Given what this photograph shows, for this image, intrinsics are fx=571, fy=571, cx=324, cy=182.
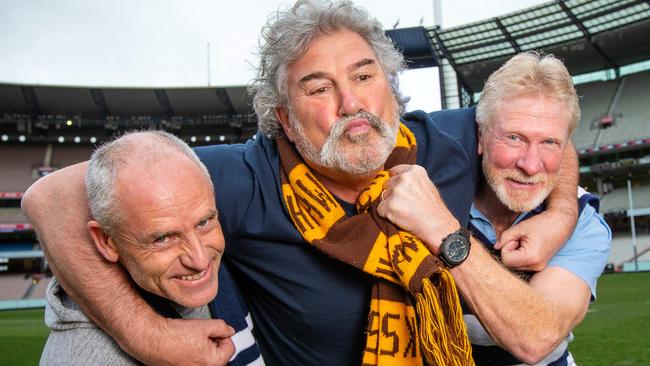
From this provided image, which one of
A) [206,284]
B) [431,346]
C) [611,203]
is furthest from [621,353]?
[611,203]

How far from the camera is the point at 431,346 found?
1837mm

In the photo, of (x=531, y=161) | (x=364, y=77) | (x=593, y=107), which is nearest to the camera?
(x=364, y=77)

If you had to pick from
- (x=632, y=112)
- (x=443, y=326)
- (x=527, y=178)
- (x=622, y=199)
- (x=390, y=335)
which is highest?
(x=527, y=178)

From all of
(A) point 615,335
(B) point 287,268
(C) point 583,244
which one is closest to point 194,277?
(B) point 287,268

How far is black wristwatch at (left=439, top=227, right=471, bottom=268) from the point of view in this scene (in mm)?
1877

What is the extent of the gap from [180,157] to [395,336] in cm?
96

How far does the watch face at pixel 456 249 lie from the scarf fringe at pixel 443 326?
5cm

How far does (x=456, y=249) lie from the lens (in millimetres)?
1884

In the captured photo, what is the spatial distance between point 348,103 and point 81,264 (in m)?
1.08

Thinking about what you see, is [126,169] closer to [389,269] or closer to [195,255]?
[195,255]

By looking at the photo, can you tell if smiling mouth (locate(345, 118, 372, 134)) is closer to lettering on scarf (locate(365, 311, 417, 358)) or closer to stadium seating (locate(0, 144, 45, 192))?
lettering on scarf (locate(365, 311, 417, 358))

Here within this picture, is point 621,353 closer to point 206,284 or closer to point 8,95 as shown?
point 206,284

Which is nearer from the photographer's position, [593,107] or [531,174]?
[531,174]

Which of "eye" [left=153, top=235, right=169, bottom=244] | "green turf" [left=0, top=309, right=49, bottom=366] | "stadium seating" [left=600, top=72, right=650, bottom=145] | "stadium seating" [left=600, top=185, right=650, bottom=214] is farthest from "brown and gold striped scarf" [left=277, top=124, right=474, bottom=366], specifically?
"stadium seating" [left=600, top=72, right=650, bottom=145]
